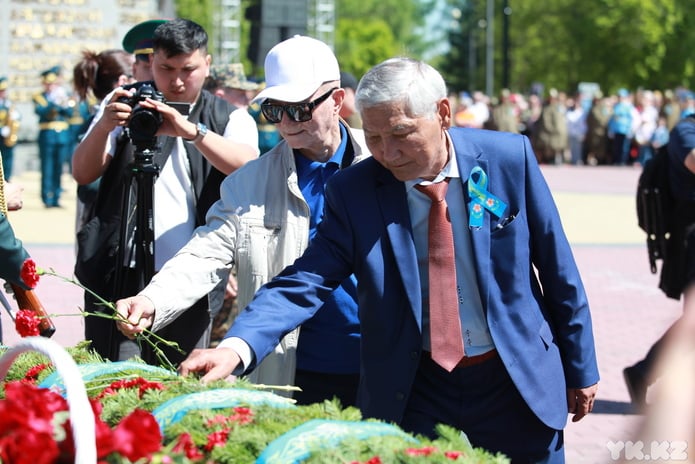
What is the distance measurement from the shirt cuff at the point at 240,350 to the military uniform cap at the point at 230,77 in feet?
15.1

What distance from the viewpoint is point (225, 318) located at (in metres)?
6.59

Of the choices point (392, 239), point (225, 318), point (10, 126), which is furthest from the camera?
point (10, 126)

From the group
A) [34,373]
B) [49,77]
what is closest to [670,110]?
[49,77]

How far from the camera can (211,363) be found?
121 inches

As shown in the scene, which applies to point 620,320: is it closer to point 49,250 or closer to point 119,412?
point 49,250

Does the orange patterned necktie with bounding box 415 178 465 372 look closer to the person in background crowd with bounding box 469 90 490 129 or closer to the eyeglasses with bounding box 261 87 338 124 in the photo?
the eyeglasses with bounding box 261 87 338 124

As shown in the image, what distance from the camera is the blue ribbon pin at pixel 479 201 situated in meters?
3.46

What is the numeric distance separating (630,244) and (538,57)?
46.0 m

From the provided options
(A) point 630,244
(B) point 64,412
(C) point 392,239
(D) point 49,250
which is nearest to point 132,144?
(C) point 392,239

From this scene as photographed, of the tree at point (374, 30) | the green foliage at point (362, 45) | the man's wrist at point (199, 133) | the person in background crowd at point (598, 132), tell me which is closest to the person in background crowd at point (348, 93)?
the man's wrist at point (199, 133)

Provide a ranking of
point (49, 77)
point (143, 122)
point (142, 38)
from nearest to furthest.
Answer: point (143, 122), point (142, 38), point (49, 77)

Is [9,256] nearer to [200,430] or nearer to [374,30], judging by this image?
[200,430]

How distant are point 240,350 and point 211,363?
0.57 feet

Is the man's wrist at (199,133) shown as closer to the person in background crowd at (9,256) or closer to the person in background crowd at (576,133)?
the person in background crowd at (9,256)
